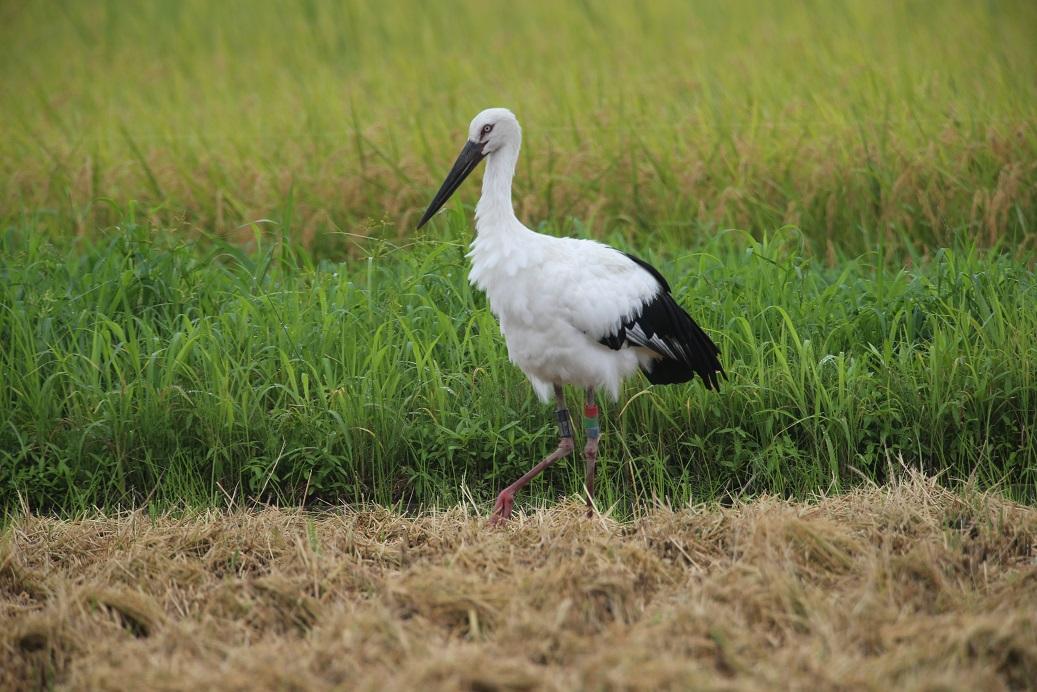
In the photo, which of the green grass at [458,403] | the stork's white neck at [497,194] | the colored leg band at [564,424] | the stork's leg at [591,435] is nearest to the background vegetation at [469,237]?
the green grass at [458,403]

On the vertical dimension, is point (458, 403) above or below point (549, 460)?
above

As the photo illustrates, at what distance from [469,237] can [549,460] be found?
68.3 inches

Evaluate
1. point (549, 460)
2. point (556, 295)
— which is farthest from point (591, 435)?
point (556, 295)

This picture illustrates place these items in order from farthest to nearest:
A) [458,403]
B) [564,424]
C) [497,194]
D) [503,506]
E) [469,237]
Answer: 1. [469,237]
2. [458,403]
3. [564,424]
4. [497,194]
5. [503,506]

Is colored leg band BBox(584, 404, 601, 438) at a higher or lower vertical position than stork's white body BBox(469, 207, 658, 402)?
lower

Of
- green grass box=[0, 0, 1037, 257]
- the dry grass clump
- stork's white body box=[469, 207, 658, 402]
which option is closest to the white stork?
stork's white body box=[469, 207, 658, 402]

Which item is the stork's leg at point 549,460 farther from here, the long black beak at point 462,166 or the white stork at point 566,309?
the long black beak at point 462,166

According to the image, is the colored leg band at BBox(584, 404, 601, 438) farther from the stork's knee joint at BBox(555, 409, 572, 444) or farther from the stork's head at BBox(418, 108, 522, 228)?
the stork's head at BBox(418, 108, 522, 228)

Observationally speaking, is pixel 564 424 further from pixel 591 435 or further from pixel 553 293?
pixel 553 293

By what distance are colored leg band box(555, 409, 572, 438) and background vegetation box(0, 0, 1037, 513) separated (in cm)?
26

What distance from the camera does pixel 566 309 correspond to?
4633mm

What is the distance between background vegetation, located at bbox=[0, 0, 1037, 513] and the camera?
4.99 m

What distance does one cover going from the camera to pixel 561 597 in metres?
3.52

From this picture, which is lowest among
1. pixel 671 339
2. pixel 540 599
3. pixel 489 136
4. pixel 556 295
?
pixel 540 599
